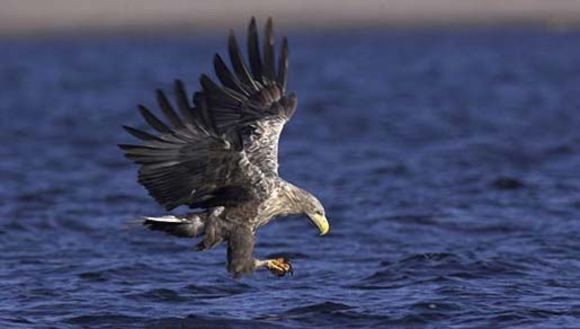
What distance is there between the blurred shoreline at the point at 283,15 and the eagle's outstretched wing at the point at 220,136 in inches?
1766

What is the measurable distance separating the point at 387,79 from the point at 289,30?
23.1 metres

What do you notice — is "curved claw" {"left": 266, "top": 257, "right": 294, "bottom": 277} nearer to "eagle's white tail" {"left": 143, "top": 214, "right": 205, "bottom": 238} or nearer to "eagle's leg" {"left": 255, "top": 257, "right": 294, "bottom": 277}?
"eagle's leg" {"left": 255, "top": 257, "right": 294, "bottom": 277}

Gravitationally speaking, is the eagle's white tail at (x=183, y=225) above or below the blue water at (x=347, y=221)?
above

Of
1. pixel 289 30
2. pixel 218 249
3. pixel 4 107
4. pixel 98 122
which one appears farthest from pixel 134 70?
pixel 218 249

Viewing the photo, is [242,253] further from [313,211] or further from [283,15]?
[283,15]

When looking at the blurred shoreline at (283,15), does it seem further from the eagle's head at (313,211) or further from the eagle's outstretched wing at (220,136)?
the eagle's head at (313,211)

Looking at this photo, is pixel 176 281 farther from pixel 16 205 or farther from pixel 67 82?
pixel 67 82

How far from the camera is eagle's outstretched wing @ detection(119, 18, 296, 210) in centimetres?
904

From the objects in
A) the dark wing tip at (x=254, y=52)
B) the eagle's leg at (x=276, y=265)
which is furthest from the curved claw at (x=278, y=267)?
the dark wing tip at (x=254, y=52)

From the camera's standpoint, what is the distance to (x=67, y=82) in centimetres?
3381

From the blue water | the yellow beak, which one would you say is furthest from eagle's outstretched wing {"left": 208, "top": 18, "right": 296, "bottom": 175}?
the blue water

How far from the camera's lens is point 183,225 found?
977 centimetres

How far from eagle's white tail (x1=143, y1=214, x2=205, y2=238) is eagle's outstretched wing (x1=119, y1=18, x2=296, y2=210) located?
244mm

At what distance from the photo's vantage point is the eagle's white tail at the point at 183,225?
9691 mm
